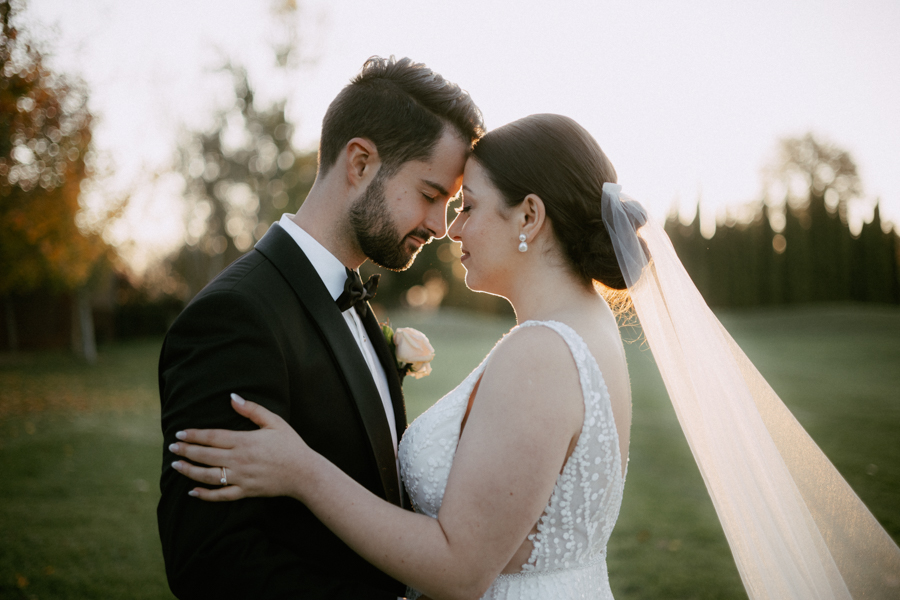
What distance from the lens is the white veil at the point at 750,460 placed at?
2225mm

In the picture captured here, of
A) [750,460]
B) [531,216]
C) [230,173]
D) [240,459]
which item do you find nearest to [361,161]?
[531,216]

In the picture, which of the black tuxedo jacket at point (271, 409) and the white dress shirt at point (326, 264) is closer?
the black tuxedo jacket at point (271, 409)

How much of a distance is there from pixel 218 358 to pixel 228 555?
584 mm

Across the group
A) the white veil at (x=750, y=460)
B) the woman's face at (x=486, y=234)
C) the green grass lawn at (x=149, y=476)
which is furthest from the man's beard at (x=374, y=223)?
the green grass lawn at (x=149, y=476)

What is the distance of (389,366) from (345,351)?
0.66 m

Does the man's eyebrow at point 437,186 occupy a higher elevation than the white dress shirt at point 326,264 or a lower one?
higher

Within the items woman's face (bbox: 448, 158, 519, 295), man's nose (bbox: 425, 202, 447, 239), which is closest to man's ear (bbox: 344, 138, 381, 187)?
man's nose (bbox: 425, 202, 447, 239)

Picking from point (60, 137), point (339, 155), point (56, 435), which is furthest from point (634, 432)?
point (60, 137)

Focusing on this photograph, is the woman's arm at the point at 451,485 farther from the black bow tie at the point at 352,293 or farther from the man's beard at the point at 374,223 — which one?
the man's beard at the point at 374,223

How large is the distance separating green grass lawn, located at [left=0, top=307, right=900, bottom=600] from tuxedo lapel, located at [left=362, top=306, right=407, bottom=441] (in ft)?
11.2

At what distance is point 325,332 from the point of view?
2.05 m

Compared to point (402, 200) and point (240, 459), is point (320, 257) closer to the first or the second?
point (402, 200)

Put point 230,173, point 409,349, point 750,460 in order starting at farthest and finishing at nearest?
point 230,173 → point 409,349 → point 750,460

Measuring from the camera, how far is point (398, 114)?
2.51 m
